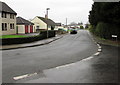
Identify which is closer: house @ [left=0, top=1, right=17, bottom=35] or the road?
the road

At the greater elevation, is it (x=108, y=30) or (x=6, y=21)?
(x=6, y=21)

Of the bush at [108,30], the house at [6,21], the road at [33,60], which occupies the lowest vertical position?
the road at [33,60]

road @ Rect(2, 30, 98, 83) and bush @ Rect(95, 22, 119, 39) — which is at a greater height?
bush @ Rect(95, 22, 119, 39)

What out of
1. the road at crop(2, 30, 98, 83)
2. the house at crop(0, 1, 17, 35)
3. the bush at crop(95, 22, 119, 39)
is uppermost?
the house at crop(0, 1, 17, 35)

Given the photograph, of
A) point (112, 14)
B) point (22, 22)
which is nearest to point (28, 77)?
point (112, 14)

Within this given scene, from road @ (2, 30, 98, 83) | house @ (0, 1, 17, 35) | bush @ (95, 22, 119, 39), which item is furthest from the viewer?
house @ (0, 1, 17, 35)

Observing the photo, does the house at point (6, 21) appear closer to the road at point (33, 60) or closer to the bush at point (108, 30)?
the road at point (33, 60)

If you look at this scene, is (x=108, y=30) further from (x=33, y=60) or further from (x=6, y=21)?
(x=6, y=21)

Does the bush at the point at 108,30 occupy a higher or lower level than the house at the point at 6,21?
lower

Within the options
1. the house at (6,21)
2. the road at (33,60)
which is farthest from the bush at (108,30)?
the house at (6,21)

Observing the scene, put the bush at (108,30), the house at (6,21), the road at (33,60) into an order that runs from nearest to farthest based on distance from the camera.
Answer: the road at (33,60)
the bush at (108,30)
the house at (6,21)

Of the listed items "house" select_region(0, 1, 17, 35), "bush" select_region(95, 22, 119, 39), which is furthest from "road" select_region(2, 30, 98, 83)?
"house" select_region(0, 1, 17, 35)

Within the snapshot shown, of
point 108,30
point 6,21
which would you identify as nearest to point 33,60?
point 108,30

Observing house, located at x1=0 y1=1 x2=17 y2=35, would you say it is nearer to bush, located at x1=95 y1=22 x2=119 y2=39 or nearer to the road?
the road
